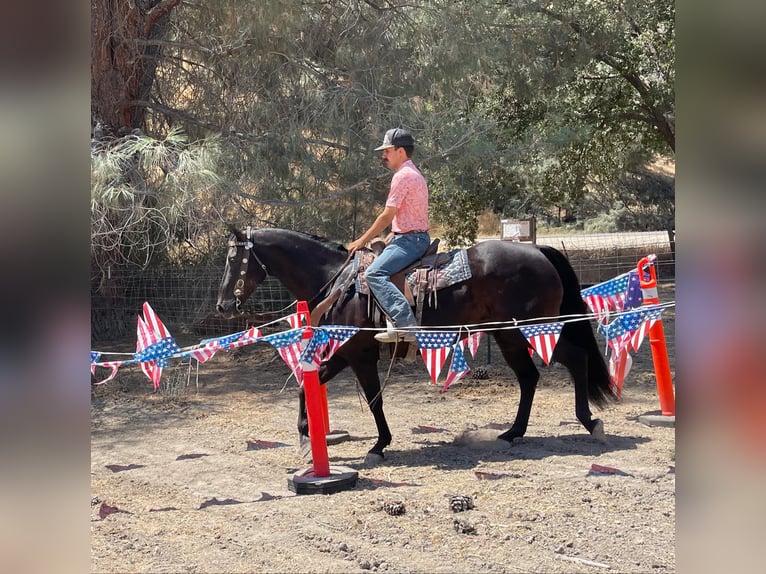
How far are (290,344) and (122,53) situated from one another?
6051 mm

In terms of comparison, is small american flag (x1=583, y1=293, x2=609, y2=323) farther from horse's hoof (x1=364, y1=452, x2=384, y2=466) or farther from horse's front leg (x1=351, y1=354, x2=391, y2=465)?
horse's hoof (x1=364, y1=452, x2=384, y2=466)

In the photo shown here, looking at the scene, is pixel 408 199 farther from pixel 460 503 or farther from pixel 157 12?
pixel 157 12

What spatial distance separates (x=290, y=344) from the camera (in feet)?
16.1

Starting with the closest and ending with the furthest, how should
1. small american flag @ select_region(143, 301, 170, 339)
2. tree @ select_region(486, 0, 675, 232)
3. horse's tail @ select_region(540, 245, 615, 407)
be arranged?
small american flag @ select_region(143, 301, 170, 339), horse's tail @ select_region(540, 245, 615, 407), tree @ select_region(486, 0, 675, 232)

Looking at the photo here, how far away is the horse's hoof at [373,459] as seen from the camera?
18.1ft

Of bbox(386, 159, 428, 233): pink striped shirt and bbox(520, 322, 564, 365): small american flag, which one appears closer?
bbox(520, 322, 564, 365): small american flag

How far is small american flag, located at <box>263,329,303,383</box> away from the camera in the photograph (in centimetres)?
484

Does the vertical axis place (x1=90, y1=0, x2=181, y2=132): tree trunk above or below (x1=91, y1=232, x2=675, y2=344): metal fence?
above

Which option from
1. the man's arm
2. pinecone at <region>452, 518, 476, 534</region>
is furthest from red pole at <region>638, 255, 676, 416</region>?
pinecone at <region>452, 518, 476, 534</region>

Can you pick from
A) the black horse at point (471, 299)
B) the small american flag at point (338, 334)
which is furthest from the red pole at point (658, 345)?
the small american flag at point (338, 334)

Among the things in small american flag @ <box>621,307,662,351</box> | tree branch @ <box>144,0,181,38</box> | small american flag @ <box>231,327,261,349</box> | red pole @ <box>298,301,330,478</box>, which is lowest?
red pole @ <box>298,301,330,478</box>

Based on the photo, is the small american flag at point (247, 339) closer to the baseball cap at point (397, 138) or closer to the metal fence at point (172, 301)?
the baseball cap at point (397, 138)

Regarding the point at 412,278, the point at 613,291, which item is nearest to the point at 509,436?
the point at 412,278
